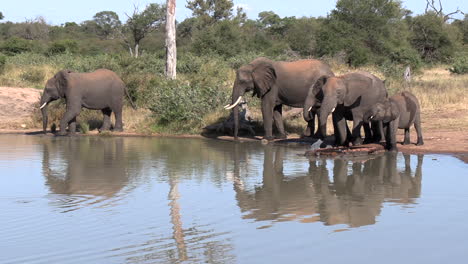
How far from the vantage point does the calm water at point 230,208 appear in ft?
18.9

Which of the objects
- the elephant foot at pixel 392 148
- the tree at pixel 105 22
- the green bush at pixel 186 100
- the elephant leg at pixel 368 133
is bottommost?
the elephant foot at pixel 392 148

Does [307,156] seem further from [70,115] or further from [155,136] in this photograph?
[70,115]

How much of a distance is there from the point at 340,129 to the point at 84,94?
6.51m

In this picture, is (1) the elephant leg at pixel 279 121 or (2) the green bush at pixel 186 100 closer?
(1) the elephant leg at pixel 279 121

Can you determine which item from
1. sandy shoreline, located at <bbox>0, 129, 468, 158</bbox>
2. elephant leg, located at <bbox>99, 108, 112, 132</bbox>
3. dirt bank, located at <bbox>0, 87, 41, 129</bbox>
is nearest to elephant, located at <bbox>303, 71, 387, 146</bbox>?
sandy shoreline, located at <bbox>0, 129, 468, 158</bbox>

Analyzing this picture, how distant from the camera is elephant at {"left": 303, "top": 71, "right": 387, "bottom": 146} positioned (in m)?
12.0

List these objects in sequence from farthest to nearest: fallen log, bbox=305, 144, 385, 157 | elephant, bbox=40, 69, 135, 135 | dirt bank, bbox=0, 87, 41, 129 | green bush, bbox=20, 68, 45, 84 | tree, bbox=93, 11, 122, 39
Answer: tree, bbox=93, 11, 122, 39, green bush, bbox=20, 68, 45, 84, dirt bank, bbox=0, 87, 41, 129, elephant, bbox=40, 69, 135, 135, fallen log, bbox=305, 144, 385, 157

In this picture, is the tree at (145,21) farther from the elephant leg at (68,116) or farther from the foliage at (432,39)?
the elephant leg at (68,116)

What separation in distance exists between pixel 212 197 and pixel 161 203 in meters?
0.69

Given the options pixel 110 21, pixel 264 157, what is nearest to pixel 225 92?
pixel 264 157

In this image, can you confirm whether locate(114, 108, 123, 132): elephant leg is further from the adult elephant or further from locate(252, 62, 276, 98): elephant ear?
locate(252, 62, 276, 98): elephant ear

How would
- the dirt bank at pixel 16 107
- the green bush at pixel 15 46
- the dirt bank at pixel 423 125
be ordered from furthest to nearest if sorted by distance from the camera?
the green bush at pixel 15 46 → the dirt bank at pixel 16 107 → the dirt bank at pixel 423 125

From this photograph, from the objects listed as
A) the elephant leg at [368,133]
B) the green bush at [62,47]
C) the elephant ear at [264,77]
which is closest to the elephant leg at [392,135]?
the elephant leg at [368,133]

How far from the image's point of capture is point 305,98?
1453 centimetres
